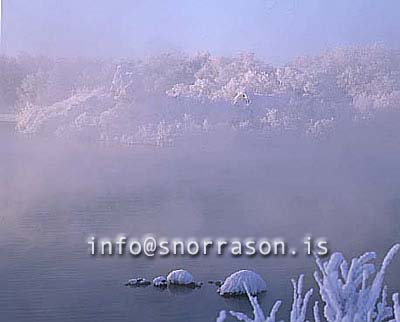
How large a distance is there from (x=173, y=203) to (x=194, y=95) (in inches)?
30.2

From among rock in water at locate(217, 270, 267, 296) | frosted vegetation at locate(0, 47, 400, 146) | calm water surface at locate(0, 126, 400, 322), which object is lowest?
rock in water at locate(217, 270, 267, 296)

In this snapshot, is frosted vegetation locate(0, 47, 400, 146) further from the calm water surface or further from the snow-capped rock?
the snow-capped rock

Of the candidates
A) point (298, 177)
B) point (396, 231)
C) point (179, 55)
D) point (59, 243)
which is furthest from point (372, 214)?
point (59, 243)

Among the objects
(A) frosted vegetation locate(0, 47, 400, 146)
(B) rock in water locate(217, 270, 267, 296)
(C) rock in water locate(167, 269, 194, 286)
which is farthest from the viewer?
(A) frosted vegetation locate(0, 47, 400, 146)

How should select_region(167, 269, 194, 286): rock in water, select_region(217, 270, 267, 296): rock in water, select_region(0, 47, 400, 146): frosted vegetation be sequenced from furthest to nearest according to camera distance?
1. select_region(0, 47, 400, 146): frosted vegetation
2. select_region(167, 269, 194, 286): rock in water
3. select_region(217, 270, 267, 296): rock in water

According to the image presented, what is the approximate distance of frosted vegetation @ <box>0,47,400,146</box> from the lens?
5.23m

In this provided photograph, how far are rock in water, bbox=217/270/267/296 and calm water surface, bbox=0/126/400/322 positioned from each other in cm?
9

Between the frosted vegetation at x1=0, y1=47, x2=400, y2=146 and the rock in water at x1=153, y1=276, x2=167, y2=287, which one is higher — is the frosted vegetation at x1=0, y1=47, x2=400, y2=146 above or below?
above

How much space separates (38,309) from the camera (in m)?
4.82

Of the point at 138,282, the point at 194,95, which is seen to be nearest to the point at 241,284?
the point at 138,282

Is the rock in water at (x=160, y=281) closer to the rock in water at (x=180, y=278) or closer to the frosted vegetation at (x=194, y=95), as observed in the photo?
the rock in water at (x=180, y=278)

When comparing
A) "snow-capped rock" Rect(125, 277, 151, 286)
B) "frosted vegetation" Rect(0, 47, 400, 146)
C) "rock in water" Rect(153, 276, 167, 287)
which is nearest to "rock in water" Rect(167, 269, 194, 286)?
"rock in water" Rect(153, 276, 167, 287)

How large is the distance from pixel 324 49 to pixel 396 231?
4.39 ft

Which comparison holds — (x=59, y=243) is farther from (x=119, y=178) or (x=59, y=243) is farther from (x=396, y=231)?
(x=396, y=231)
